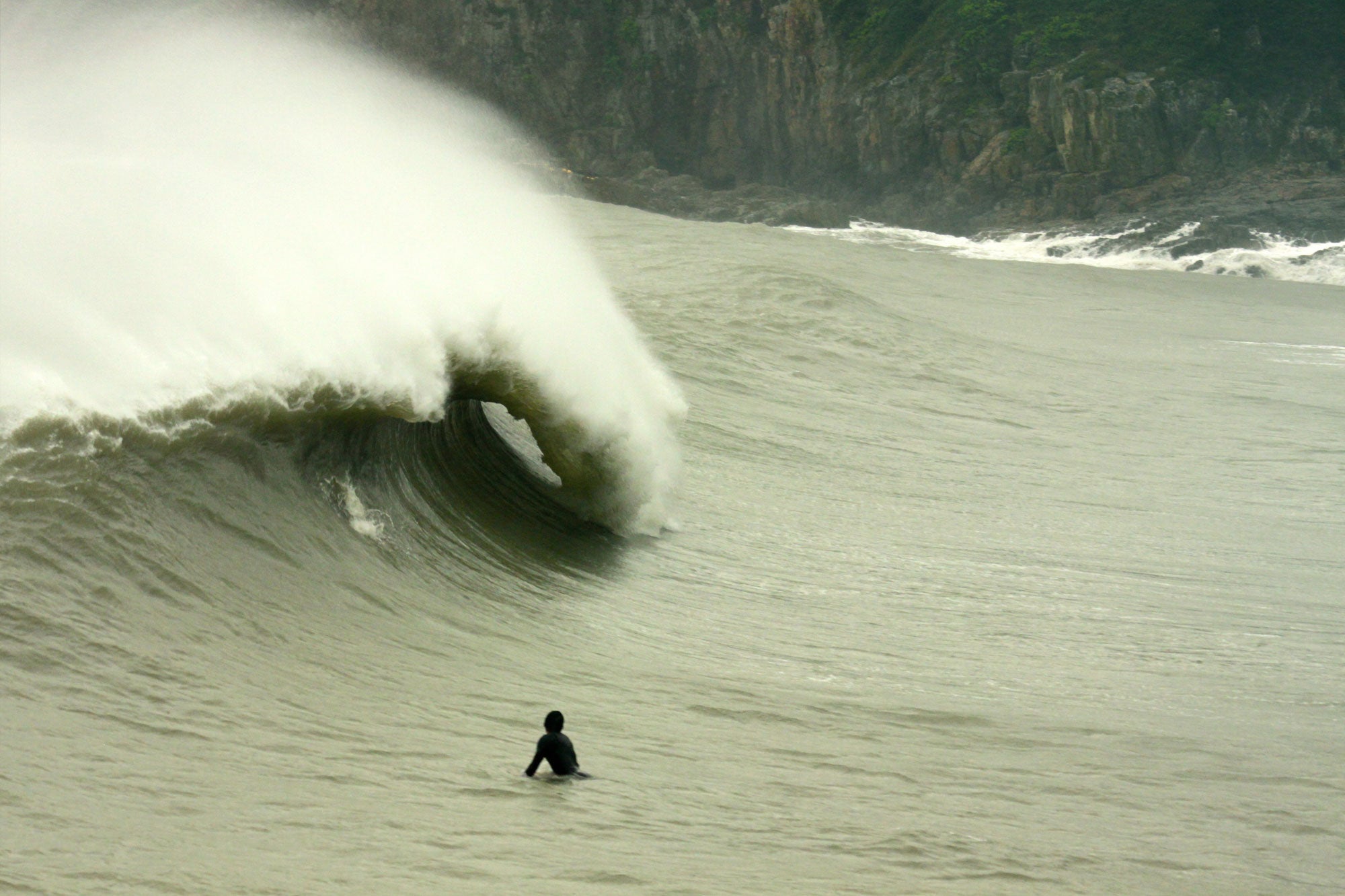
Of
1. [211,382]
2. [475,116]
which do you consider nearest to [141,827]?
[211,382]

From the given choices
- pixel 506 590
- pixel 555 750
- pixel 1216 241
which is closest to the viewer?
pixel 555 750

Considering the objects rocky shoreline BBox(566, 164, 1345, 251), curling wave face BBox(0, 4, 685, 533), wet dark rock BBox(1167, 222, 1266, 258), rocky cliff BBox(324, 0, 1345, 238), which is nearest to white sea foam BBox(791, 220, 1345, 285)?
wet dark rock BBox(1167, 222, 1266, 258)

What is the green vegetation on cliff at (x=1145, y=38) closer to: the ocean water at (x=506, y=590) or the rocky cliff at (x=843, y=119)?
the rocky cliff at (x=843, y=119)

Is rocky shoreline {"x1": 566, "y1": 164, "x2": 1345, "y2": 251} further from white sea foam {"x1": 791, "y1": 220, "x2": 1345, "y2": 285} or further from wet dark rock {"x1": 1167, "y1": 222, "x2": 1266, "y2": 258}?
white sea foam {"x1": 791, "y1": 220, "x2": 1345, "y2": 285}

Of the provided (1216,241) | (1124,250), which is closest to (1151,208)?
(1124,250)

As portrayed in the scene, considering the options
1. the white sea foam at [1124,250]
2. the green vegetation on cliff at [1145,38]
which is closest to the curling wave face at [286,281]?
the white sea foam at [1124,250]

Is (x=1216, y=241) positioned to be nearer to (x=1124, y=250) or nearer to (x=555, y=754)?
(x=1124, y=250)
